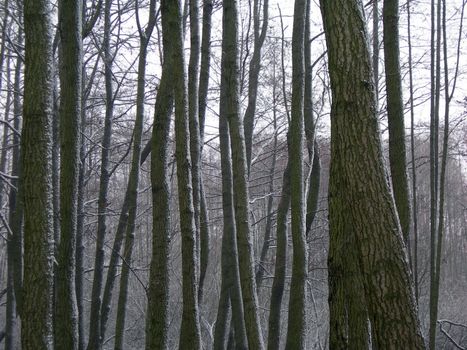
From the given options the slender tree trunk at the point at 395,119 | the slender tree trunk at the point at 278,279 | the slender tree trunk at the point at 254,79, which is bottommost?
the slender tree trunk at the point at 278,279

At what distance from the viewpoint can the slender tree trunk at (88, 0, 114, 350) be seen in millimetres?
9086

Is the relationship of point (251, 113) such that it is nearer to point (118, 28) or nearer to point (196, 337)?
point (118, 28)

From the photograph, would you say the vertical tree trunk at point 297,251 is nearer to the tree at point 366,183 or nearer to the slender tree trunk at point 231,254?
the slender tree trunk at point 231,254

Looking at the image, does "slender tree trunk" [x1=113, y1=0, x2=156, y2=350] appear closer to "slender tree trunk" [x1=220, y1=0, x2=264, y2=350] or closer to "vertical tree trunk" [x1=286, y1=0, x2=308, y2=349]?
"slender tree trunk" [x1=220, y1=0, x2=264, y2=350]

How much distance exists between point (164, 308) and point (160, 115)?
59.2 inches

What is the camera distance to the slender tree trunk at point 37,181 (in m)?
3.85

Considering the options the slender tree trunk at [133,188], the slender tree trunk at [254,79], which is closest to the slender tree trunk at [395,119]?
the slender tree trunk at [133,188]

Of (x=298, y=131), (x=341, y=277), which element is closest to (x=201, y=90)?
(x=298, y=131)

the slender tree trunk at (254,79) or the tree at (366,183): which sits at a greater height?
the slender tree trunk at (254,79)

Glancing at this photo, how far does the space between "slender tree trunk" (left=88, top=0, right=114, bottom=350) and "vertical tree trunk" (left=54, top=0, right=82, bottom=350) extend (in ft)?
13.5

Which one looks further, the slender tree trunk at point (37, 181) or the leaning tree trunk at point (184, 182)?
the leaning tree trunk at point (184, 182)

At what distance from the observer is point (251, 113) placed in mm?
10492

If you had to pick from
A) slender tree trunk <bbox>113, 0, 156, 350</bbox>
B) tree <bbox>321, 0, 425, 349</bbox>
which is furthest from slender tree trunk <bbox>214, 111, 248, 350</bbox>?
tree <bbox>321, 0, 425, 349</bbox>

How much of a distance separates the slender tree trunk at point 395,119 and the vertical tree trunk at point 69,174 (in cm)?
249
